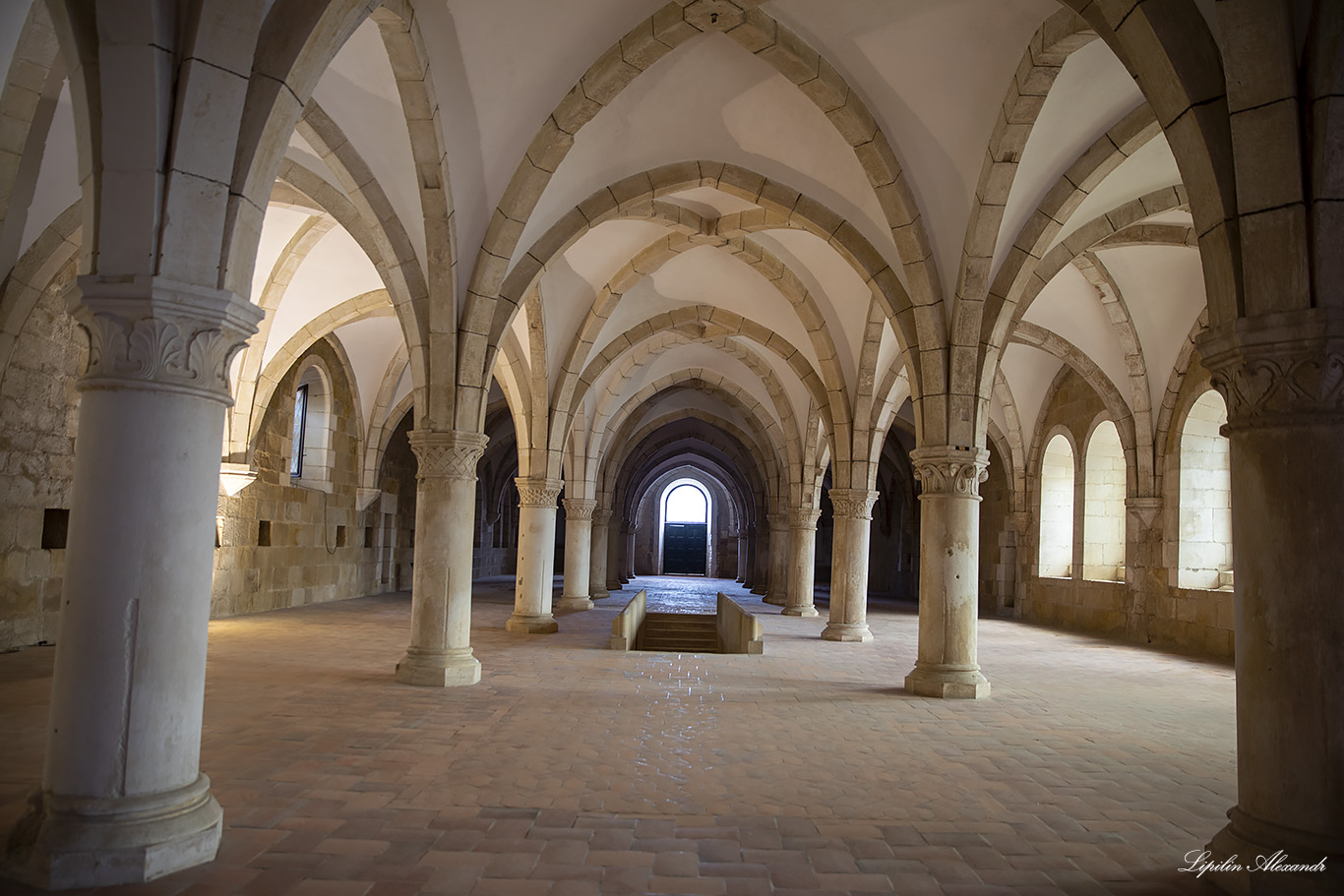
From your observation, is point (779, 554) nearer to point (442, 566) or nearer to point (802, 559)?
point (802, 559)

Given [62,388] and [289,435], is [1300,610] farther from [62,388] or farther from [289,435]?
[289,435]

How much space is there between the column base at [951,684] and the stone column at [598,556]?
42.6ft

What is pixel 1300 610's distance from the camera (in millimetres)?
3273

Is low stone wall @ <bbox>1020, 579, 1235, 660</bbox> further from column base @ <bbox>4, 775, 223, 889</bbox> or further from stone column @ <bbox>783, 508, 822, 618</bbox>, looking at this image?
column base @ <bbox>4, 775, 223, 889</bbox>

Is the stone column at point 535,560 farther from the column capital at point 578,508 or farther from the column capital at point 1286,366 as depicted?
the column capital at point 1286,366

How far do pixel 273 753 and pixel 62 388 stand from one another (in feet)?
21.6

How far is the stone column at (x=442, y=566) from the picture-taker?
7617 mm

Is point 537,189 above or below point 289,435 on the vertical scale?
above

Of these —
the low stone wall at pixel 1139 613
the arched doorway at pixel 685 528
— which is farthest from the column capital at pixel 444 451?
the arched doorway at pixel 685 528

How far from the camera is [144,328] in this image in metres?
3.38

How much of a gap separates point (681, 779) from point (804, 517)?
Answer: 1232 cm

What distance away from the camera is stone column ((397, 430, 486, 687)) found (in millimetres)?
7617

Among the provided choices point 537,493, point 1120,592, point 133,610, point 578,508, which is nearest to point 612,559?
point 578,508

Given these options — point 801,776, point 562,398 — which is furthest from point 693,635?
point 801,776
